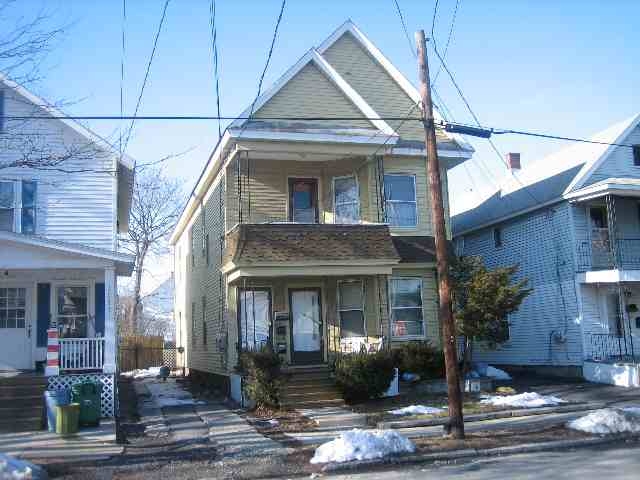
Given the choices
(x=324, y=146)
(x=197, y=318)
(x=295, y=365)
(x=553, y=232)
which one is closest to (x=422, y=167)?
(x=324, y=146)

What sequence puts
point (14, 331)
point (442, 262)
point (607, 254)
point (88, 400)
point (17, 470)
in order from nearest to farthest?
1. point (17, 470)
2. point (442, 262)
3. point (88, 400)
4. point (14, 331)
5. point (607, 254)

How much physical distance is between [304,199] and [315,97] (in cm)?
305

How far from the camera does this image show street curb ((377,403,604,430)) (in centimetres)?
1364

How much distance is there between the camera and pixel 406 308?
1989cm

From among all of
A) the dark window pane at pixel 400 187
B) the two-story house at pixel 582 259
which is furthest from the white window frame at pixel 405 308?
the two-story house at pixel 582 259

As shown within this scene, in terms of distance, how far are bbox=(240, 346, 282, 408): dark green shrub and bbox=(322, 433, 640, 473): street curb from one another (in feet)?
19.5

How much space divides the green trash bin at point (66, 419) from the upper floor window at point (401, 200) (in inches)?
413

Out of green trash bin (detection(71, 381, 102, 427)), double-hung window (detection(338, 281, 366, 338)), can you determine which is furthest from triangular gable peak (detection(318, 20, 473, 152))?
green trash bin (detection(71, 381, 102, 427))

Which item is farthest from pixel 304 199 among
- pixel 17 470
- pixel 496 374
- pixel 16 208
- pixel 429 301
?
pixel 17 470

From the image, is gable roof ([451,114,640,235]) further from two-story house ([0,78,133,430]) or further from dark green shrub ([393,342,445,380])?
two-story house ([0,78,133,430])

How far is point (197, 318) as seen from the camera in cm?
2638

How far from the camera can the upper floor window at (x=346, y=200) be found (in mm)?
19972

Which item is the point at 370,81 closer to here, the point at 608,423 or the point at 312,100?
the point at 312,100

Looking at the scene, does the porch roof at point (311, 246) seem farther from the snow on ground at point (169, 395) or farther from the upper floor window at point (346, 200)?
the snow on ground at point (169, 395)
